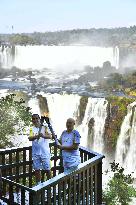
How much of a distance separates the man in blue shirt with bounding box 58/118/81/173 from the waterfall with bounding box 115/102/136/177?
18.0 m

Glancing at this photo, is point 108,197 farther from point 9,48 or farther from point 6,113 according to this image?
point 9,48

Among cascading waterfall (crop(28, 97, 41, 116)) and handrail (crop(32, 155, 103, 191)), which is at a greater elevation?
handrail (crop(32, 155, 103, 191))

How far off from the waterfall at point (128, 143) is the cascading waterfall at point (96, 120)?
1289 mm

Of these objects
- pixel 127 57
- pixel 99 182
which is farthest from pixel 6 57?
pixel 99 182

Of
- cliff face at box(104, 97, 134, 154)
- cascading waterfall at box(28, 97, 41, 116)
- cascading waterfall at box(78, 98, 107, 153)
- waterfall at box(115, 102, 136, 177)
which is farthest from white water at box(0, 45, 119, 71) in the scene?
waterfall at box(115, 102, 136, 177)

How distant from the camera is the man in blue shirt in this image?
596 cm

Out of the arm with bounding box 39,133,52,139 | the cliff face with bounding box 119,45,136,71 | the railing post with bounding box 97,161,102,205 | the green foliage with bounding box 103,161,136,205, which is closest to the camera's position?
the railing post with bounding box 97,161,102,205

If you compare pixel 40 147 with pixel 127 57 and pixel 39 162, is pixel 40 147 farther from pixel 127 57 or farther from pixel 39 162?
pixel 127 57

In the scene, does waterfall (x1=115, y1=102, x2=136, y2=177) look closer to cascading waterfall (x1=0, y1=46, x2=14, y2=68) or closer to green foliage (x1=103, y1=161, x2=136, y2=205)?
green foliage (x1=103, y1=161, x2=136, y2=205)

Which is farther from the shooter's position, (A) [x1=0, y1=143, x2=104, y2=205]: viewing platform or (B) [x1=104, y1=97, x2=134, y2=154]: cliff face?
(B) [x1=104, y1=97, x2=134, y2=154]: cliff face

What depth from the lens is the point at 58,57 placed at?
67.6 meters

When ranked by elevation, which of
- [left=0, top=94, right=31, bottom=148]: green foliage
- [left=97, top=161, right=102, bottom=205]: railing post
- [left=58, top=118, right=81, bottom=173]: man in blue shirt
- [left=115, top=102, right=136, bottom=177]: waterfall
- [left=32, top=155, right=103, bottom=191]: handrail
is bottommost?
[left=115, top=102, right=136, bottom=177]: waterfall

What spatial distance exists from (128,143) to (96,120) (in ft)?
9.15

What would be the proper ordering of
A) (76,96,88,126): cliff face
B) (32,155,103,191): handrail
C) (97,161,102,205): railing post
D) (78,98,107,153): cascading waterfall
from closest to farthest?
(32,155,103,191): handrail
(97,161,102,205): railing post
(78,98,107,153): cascading waterfall
(76,96,88,126): cliff face
